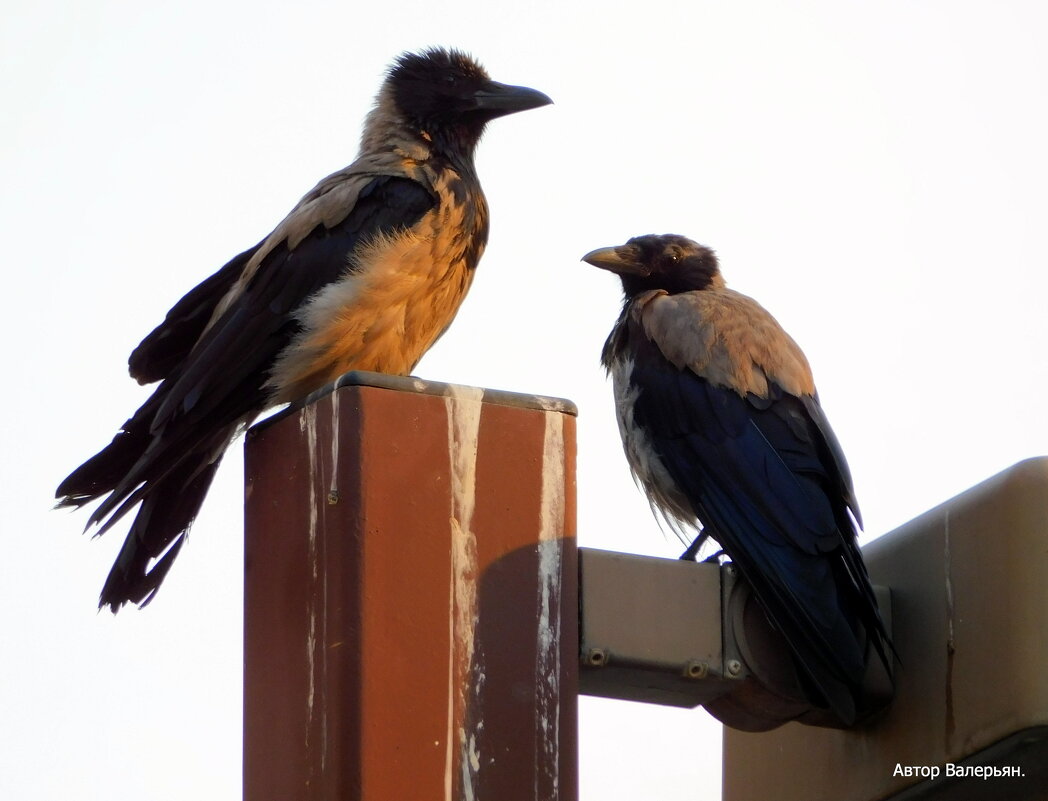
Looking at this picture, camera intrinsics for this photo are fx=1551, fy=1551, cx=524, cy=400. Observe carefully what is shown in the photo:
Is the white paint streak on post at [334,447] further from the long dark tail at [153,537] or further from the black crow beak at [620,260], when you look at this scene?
the black crow beak at [620,260]

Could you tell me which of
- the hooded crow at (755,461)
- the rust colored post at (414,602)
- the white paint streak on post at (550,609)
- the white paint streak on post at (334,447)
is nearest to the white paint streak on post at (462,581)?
the rust colored post at (414,602)

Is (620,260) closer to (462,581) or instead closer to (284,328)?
(284,328)

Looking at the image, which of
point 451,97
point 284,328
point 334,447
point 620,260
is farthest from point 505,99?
point 334,447

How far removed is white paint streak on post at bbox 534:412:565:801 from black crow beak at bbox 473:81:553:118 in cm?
320

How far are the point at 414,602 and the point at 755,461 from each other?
1998 mm

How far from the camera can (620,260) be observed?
7.18 metres

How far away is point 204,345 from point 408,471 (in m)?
2.07

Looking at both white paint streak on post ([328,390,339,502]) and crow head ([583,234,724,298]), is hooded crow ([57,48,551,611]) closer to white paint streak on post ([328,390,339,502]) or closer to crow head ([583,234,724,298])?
crow head ([583,234,724,298])

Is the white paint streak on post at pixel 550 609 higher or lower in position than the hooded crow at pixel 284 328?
lower

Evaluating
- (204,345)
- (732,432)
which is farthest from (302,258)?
(732,432)

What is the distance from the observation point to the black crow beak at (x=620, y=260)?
7.16 m

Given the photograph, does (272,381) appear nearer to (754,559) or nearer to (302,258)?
(302,258)

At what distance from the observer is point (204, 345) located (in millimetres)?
5836

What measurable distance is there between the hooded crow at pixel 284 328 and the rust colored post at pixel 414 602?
1.39 metres
